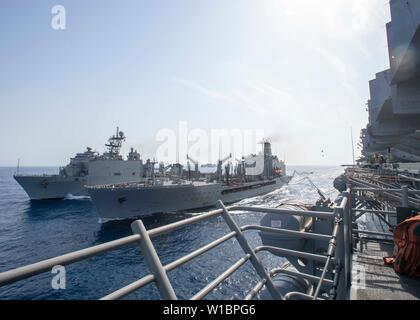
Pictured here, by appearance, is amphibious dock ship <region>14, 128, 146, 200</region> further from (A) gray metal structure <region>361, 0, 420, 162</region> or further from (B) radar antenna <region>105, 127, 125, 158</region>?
(A) gray metal structure <region>361, 0, 420, 162</region>

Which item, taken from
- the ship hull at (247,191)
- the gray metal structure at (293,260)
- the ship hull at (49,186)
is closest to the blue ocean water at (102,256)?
the gray metal structure at (293,260)

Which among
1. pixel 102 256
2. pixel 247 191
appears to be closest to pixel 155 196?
pixel 102 256

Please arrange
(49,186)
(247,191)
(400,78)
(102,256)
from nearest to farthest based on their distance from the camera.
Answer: (400,78), (102,256), (49,186), (247,191)

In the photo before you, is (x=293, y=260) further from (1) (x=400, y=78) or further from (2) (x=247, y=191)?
(2) (x=247, y=191)

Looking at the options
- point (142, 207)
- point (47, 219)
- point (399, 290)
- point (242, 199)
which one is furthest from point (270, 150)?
point (399, 290)

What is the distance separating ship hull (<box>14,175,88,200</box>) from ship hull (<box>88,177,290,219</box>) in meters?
21.8

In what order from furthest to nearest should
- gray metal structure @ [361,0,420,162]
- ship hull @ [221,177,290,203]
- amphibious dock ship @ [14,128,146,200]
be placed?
amphibious dock ship @ [14,128,146,200]
ship hull @ [221,177,290,203]
gray metal structure @ [361,0,420,162]

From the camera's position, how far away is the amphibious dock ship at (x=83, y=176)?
135 feet

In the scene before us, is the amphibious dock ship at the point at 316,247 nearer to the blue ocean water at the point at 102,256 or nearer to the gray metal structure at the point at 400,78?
the gray metal structure at the point at 400,78

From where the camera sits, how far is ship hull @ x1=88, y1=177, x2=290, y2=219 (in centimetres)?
2661

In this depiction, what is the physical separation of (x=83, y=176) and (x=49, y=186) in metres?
6.12

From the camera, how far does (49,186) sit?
1676 inches

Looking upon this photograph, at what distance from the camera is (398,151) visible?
30188mm

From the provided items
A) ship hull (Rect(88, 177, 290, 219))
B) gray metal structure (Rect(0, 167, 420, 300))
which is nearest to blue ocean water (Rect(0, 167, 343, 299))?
ship hull (Rect(88, 177, 290, 219))
